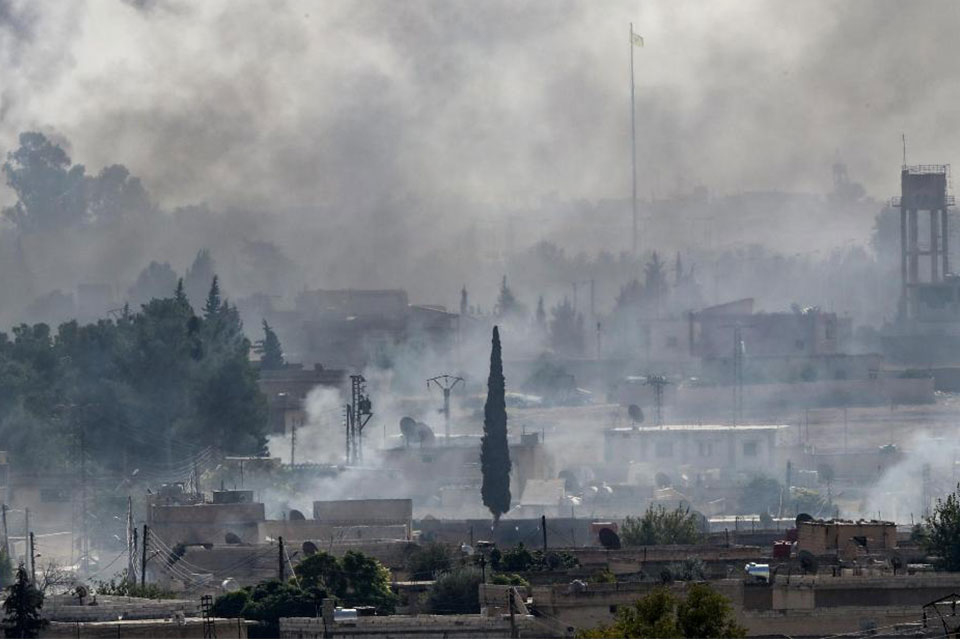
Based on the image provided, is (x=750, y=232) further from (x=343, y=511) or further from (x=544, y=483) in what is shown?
(x=343, y=511)

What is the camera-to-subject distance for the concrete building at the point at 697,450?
3024 inches

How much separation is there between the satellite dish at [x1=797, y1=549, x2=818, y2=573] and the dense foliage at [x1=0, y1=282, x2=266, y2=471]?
104ft

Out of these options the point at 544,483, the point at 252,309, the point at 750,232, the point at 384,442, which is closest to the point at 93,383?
the point at 384,442

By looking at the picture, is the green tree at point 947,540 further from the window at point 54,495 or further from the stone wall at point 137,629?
the window at point 54,495

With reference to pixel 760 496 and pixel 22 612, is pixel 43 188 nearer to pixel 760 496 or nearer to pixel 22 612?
pixel 760 496

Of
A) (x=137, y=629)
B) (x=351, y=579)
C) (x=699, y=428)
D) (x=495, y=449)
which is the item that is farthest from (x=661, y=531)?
(x=699, y=428)

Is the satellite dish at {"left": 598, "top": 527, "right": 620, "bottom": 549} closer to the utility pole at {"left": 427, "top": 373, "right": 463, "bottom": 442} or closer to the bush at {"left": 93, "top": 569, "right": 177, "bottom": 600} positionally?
the bush at {"left": 93, "top": 569, "right": 177, "bottom": 600}

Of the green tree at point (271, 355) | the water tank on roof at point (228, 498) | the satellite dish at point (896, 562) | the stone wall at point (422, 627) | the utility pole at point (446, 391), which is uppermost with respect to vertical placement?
the green tree at point (271, 355)

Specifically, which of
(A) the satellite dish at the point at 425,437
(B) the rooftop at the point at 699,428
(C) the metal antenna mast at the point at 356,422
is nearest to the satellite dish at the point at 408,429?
(A) the satellite dish at the point at 425,437

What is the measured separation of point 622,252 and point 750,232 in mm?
12421

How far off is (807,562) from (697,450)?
34.8 meters

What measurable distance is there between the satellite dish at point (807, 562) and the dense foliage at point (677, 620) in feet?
28.9

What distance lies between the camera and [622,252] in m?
131

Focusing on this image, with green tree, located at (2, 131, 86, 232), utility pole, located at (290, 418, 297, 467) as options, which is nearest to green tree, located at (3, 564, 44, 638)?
utility pole, located at (290, 418, 297, 467)
